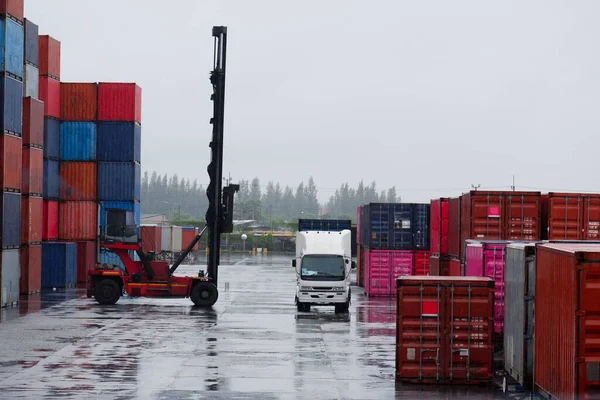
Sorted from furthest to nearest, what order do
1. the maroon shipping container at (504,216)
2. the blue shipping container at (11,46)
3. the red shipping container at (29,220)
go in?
1. the red shipping container at (29,220)
2. the blue shipping container at (11,46)
3. the maroon shipping container at (504,216)

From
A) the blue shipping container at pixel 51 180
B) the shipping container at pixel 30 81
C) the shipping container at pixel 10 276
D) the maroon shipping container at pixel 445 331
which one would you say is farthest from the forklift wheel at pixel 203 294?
the maroon shipping container at pixel 445 331

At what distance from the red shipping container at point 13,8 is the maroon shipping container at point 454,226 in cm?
1942

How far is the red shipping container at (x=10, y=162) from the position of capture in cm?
4019

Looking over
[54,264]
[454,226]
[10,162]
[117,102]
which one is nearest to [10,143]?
[10,162]

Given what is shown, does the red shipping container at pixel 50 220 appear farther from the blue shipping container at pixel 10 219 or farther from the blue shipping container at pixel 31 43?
the blue shipping container at pixel 10 219

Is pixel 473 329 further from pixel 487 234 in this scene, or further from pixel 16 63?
pixel 16 63

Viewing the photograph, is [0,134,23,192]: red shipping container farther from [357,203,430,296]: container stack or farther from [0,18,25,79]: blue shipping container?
[357,203,430,296]: container stack

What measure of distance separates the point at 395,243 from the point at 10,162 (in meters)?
20.4

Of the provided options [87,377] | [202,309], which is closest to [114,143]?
[202,309]

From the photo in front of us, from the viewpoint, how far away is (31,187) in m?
47.2

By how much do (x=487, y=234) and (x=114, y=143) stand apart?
104ft

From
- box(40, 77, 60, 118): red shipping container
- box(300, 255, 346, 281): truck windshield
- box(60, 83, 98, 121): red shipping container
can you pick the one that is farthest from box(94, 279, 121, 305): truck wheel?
box(60, 83, 98, 121): red shipping container

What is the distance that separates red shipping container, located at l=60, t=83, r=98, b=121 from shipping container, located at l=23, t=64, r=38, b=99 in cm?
609

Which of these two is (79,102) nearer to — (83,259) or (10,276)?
(83,259)
